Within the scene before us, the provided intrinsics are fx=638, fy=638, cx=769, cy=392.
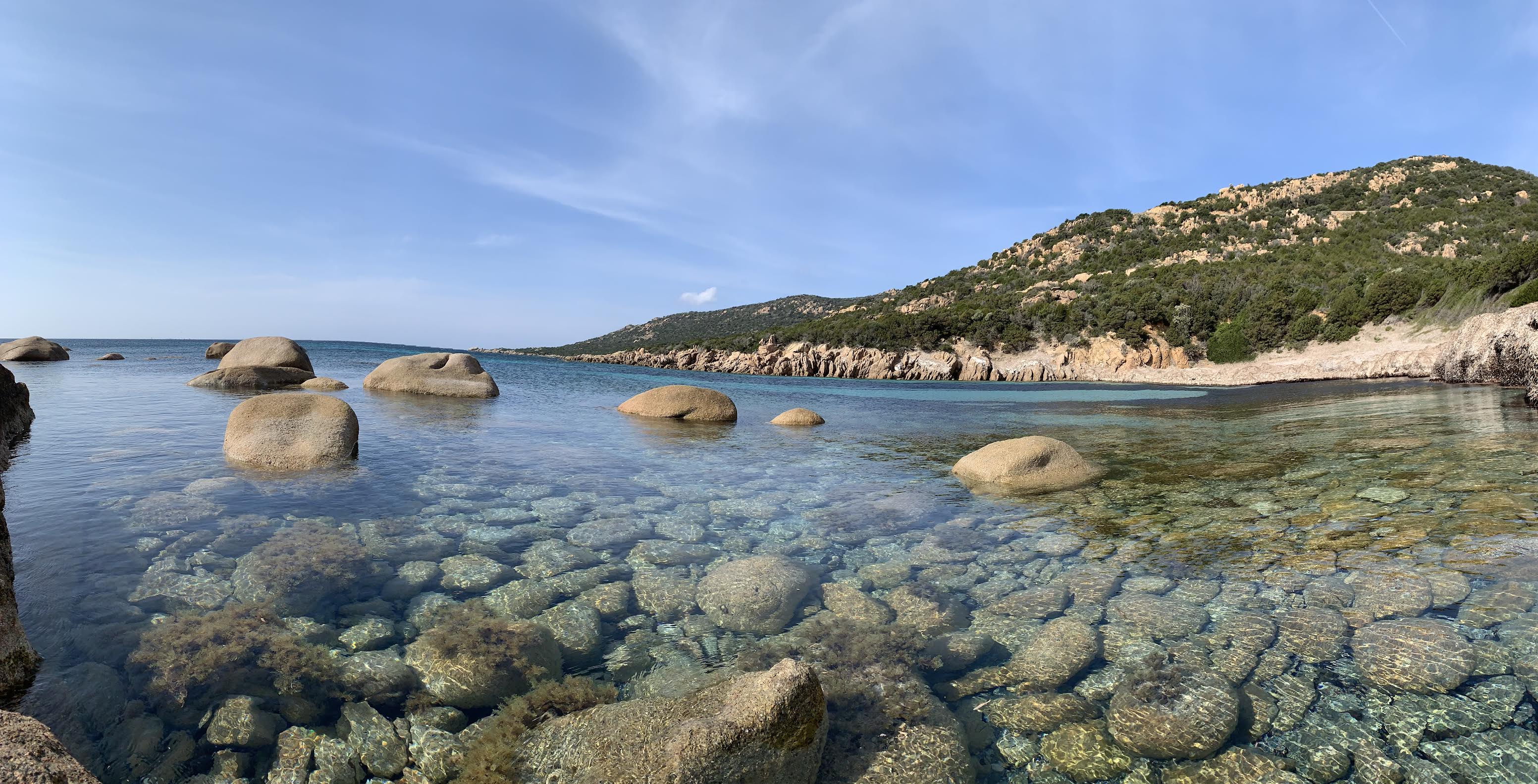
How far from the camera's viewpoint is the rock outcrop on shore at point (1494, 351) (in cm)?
1795

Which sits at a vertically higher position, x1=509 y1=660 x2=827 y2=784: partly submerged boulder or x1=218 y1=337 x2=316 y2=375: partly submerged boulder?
x1=218 y1=337 x2=316 y2=375: partly submerged boulder

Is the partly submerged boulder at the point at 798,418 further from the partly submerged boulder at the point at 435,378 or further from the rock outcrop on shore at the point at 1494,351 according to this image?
the rock outcrop on shore at the point at 1494,351

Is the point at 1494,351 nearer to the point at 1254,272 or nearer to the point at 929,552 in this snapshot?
the point at 929,552

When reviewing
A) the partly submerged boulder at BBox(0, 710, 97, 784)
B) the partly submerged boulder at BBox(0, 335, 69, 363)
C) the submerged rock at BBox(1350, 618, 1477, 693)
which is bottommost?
the submerged rock at BBox(1350, 618, 1477, 693)

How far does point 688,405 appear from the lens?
56.3 ft

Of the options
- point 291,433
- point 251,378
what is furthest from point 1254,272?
point 251,378

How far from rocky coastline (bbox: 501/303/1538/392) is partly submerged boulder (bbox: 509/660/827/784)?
82.4 ft

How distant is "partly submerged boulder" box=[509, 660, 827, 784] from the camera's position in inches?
111

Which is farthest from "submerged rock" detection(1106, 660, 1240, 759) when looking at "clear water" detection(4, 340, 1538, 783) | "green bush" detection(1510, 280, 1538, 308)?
"green bush" detection(1510, 280, 1538, 308)

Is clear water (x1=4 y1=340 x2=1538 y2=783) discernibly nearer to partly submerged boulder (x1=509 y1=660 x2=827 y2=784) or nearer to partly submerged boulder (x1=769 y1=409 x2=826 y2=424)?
partly submerged boulder (x1=509 y1=660 x2=827 y2=784)

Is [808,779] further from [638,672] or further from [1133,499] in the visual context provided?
[1133,499]

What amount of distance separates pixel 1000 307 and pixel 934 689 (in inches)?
2655

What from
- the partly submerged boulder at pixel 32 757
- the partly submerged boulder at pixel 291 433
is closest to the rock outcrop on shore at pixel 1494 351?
the partly submerged boulder at pixel 32 757

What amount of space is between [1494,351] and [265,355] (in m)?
41.8
